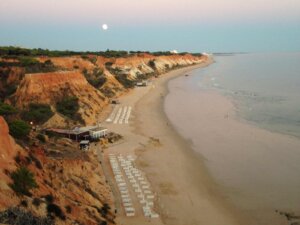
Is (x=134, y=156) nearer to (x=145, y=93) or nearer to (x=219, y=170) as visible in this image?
(x=219, y=170)

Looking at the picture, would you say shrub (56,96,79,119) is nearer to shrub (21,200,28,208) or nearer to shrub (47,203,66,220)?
shrub (47,203,66,220)

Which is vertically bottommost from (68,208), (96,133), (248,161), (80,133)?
(248,161)

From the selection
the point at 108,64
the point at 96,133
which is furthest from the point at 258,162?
the point at 108,64

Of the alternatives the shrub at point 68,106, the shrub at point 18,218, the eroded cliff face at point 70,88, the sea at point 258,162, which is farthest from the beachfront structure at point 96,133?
the shrub at point 18,218

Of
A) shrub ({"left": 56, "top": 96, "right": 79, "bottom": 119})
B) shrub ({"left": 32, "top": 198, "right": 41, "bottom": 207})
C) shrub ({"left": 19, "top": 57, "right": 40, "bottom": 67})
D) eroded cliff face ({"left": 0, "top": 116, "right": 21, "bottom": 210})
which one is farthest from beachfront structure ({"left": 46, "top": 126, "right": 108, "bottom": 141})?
shrub ({"left": 19, "top": 57, "right": 40, "bottom": 67})

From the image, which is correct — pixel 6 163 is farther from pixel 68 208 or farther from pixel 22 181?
pixel 68 208

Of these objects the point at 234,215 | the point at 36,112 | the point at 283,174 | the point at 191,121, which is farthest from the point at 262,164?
the point at 36,112

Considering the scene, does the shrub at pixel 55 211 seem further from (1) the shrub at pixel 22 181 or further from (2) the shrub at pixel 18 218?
(2) the shrub at pixel 18 218
